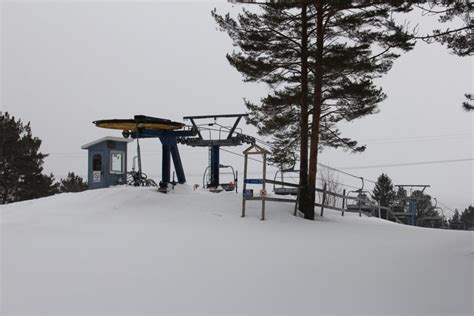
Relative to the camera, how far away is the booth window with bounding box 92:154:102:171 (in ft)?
67.7

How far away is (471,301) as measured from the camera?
20.2 feet

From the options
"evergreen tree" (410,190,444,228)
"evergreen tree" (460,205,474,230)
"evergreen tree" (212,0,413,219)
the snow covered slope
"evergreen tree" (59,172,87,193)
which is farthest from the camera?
"evergreen tree" (460,205,474,230)

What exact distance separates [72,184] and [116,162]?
116 ft

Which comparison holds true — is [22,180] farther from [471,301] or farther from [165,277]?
A: [471,301]

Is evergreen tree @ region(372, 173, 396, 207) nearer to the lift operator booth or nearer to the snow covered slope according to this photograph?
the lift operator booth

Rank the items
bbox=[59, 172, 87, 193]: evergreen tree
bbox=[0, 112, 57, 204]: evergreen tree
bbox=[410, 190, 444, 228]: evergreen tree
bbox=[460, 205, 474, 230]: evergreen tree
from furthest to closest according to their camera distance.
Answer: bbox=[460, 205, 474, 230]: evergreen tree
bbox=[59, 172, 87, 193]: evergreen tree
bbox=[410, 190, 444, 228]: evergreen tree
bbox=[0, 112, 57, 204]: evergreen tree

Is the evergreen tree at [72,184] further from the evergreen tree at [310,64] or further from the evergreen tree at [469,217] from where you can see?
the evergreen tree at [469,217]

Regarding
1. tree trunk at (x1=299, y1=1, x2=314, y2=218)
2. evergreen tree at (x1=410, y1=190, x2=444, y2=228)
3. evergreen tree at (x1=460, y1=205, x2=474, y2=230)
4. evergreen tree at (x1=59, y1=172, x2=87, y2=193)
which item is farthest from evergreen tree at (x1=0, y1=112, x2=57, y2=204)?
evergreen tree at (x1=460, y1=205, x2=474, y2=230)

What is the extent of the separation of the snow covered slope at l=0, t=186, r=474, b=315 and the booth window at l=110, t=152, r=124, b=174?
6407 mm

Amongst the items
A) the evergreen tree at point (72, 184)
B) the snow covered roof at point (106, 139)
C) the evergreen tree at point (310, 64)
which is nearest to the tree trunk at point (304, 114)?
the evergreen tree at point (310, 64)

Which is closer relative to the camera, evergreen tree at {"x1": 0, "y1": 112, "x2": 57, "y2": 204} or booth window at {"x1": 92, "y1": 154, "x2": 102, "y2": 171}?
booth window at {"x1": 92, "y1": 154, "x2": 102, "y2": 171}

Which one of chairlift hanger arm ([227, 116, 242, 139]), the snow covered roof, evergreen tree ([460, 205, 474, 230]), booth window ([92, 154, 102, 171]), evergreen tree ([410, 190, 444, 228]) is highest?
chairlift hanger arm ([227, 116, 242, 139])

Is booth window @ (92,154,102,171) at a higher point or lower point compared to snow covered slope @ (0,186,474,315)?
higher

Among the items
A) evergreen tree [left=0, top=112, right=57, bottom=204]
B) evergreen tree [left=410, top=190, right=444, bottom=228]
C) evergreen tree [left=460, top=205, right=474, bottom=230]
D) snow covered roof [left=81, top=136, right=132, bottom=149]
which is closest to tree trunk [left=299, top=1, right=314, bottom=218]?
snow covered roof [left=81, top=136, right=132, bottom=149]
